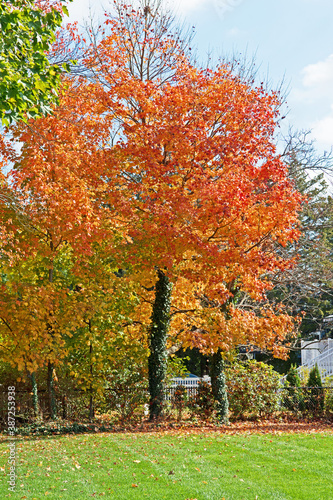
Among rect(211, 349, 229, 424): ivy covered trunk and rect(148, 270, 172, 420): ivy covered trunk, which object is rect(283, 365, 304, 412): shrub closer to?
rect(211, 349, 229, 424): ivy covered trunk

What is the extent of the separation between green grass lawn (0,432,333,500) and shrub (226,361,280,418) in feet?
14.5

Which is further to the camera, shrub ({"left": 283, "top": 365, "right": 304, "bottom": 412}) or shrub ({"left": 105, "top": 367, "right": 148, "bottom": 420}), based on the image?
shrub ({"left": 283, "top": 365, "right": 304, "bottom": 412})

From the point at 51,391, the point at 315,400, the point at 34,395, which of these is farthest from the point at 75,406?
the point at 315,400

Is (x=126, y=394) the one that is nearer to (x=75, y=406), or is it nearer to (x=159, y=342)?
(x=75, y=406)

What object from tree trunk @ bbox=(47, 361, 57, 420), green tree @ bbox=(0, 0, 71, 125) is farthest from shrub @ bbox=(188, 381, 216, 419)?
green tree @ bbox=(0, 0, 71, 125)

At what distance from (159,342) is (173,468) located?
20.9ft

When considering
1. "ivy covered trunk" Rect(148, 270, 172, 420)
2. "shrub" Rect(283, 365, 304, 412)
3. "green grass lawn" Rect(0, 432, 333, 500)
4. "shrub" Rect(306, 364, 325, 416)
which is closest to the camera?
"green grass lawn" Rect(0, 432, 333, 500)

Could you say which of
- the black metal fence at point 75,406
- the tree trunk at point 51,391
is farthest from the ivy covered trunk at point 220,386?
the tree trunk at point 51,391

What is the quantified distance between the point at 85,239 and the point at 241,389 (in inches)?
286

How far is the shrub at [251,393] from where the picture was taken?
14664mm

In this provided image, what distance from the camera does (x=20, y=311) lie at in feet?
31.9

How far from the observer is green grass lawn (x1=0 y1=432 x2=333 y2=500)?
5984 millimetres

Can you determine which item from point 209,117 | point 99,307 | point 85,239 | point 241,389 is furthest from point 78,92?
point 241,389

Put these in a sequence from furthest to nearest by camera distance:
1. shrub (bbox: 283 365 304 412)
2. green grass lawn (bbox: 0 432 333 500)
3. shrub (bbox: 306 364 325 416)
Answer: shrub (bbox: 283 365 304 412) < shrub (bbox: 306 364 325 416) < green grass lawn (bbox: 0 432 333 500)
